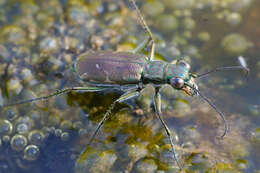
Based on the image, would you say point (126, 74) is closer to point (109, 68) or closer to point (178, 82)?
point (109, 68)

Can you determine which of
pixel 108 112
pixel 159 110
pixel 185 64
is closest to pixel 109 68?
pixel 108 112

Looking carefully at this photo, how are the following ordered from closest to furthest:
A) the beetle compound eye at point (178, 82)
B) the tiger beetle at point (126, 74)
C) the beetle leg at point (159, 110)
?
the beetle leg at point (159, 110)
the beetle compound eye at point (178, 82)
the tiger beetle at point (126, 74)

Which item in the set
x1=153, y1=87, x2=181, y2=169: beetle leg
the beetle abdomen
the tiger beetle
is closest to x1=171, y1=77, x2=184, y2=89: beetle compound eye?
the tiger beetle

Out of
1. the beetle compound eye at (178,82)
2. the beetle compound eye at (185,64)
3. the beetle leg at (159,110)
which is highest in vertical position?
the beetle compound eye at (185,64)

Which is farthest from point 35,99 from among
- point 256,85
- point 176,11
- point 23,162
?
point 256,85

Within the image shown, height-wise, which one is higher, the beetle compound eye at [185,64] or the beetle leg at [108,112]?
the beetle compound eye at [185,64]

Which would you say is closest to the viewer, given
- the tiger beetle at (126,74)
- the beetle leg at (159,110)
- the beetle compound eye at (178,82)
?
the beetle leg at (159,110)

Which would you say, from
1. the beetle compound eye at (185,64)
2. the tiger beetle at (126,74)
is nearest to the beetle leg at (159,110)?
the tiger beetle at (126,74)

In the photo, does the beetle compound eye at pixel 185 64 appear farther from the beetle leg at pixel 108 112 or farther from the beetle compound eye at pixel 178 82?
the beetle leg at pixel 108 112

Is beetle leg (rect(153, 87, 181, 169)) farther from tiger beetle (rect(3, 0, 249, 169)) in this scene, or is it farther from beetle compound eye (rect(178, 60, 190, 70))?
beetle compound eye (rect(178, 60, 190, 70))
